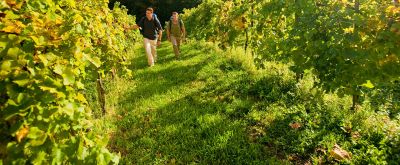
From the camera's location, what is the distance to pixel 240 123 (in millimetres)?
6750

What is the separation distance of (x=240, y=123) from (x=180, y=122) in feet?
3.57

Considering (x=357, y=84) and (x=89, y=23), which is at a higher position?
(x=89, y=23)

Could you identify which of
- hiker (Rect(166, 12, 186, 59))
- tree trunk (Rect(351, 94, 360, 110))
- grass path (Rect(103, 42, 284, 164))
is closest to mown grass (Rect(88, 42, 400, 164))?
grass path (Rect(103, 42, 284, 164))

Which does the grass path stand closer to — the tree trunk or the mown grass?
the mown grass

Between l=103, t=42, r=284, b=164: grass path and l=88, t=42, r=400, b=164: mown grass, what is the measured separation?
0.05 feet

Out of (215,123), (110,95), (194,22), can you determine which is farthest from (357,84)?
(194,22)

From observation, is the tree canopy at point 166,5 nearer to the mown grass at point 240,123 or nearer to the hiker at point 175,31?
the hiker at point 175,31

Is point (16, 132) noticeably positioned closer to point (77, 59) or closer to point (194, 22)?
point (77, 59)

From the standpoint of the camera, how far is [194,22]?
2203 centimetres

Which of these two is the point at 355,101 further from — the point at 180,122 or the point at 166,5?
the point at 166,5

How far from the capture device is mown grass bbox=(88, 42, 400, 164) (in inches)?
224

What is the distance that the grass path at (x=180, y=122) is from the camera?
5.66m

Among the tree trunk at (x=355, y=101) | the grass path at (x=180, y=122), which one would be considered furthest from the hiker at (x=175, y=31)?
the tree trunk at (x=355, y=101)

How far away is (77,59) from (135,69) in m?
8.83
